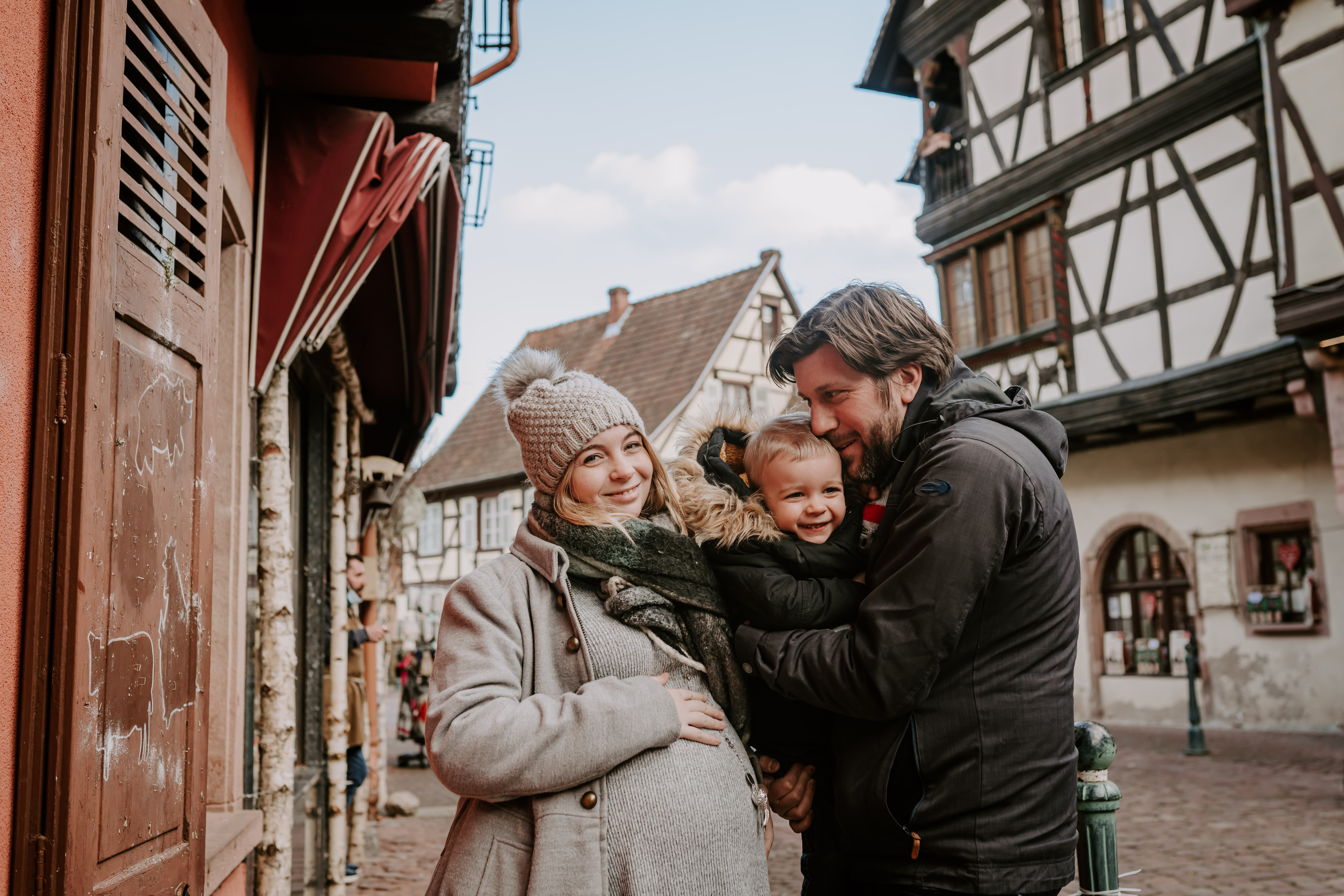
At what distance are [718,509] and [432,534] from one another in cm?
2889

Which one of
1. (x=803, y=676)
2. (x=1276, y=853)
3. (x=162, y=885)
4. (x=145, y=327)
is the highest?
(x=145, y=327)

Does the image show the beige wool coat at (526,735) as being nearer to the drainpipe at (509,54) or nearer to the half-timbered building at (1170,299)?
the drainpipe at (509,54)

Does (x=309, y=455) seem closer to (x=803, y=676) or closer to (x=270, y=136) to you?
(x=270, y=136)

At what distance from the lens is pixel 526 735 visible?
2.05 meters

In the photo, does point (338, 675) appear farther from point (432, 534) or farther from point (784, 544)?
point (432, 534)

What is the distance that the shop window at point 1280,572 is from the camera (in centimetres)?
1199

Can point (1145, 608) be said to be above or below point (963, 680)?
below

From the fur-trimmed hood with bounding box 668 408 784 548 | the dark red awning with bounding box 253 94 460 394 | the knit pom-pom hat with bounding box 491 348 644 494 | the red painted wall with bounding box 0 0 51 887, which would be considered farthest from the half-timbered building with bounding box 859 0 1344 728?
the red painted wall with bounding box 0 0 51 887

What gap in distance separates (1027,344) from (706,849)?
13143mm

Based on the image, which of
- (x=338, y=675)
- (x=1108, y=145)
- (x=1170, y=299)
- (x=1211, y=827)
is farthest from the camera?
(x=1108, y=145)

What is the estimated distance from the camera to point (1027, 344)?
14.3 m

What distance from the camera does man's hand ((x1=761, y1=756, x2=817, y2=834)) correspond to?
7.82ft

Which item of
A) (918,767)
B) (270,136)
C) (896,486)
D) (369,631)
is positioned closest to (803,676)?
(918,767)

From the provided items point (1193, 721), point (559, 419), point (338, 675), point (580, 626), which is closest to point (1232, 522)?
point (1193, 721)
